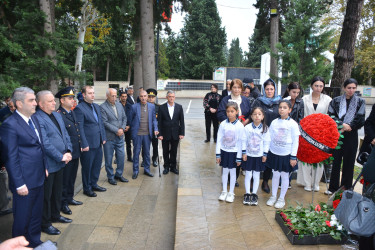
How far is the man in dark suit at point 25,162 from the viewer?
3244 millimetres

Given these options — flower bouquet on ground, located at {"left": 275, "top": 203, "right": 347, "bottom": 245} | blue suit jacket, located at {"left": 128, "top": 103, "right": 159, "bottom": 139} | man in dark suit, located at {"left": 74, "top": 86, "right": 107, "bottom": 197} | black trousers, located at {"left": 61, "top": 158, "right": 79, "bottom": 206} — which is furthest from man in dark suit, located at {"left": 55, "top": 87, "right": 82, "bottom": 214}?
flower bouquet on ground, located at {"left": 275, "top": 203, "right": 347, "bottom": 245}

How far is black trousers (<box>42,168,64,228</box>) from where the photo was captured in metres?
4.06

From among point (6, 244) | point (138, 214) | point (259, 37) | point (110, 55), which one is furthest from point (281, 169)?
point (110, 55)

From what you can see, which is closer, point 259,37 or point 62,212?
point 62,212

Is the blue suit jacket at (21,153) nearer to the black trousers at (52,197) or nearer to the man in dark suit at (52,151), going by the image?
the man in dark suit at (52,151)

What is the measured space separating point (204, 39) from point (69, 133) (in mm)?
35451

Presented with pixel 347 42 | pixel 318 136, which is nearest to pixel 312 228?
pixel 318 136

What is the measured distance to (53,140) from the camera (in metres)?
4.10

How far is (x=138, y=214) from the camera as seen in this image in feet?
16.3

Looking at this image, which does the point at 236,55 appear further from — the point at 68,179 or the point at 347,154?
the point at 68,179

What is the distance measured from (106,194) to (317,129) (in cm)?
408

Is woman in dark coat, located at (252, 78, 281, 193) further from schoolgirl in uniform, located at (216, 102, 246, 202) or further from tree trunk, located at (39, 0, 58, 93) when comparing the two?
tree trunk, located at (39, 0, 58, 93)

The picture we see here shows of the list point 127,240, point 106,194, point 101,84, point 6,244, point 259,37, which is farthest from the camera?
point 101,84

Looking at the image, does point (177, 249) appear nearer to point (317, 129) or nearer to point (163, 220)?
point (163, 220)
